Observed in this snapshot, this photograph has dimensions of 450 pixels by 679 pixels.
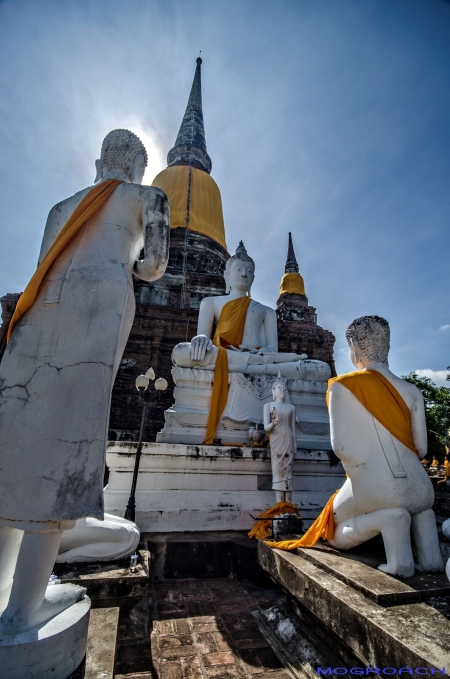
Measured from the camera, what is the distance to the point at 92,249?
1.71 metres

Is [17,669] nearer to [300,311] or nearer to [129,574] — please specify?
[129,574]

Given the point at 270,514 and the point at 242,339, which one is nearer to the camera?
the point at 270,514

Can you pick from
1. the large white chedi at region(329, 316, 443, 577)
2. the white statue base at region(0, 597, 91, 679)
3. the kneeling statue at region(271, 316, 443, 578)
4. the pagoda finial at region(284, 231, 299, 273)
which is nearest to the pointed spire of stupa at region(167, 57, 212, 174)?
the pagoda finial at region(284, 231, 299, 273)

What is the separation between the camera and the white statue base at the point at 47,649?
3.49ft

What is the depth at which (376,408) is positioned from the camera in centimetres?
203

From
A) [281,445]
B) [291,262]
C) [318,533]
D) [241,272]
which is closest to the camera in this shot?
[318,533]

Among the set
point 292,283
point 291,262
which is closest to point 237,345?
point 292,283

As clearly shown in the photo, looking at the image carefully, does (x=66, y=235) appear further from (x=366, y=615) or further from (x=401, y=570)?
(x=401, y=570)

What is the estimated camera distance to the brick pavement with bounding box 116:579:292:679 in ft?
5.23

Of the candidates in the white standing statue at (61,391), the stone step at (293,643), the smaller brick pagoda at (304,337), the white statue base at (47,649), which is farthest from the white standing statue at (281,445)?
the smaller brick pagoda at (304,337)

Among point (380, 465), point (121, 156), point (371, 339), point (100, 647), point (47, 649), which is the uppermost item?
point (121, 156)

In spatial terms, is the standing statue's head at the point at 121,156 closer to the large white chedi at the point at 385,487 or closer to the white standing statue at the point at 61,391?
the white standing statue at the point at 61,391

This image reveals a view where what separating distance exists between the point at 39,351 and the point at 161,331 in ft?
37.2

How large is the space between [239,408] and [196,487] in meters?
1.28
